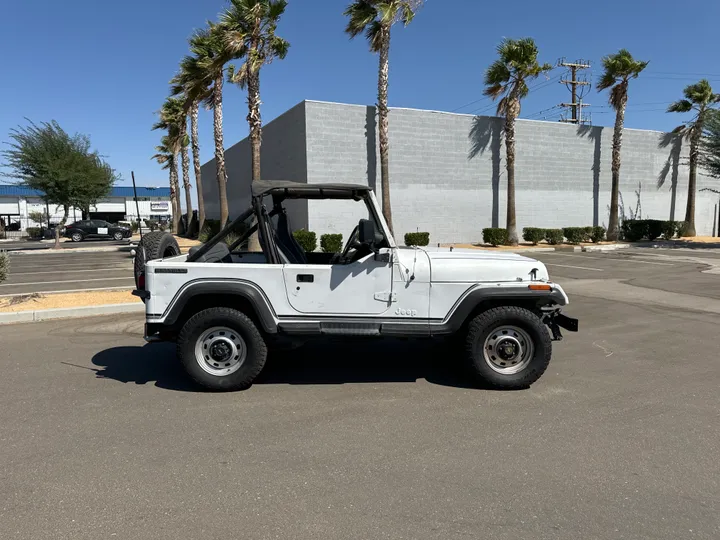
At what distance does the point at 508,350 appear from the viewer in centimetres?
467

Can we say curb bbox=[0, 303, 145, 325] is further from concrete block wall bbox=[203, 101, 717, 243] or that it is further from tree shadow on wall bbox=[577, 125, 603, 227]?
tree shadow on wall bbox=[577, 125, 603, 227]

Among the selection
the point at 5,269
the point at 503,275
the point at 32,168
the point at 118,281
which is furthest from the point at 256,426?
the point at 32,168

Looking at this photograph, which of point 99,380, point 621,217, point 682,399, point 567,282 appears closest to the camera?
point 682,399

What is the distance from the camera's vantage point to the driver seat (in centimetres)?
505

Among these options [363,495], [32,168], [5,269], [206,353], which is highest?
[32,168]

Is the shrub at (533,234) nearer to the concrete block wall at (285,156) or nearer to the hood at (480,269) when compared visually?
the concrete block wall at (285,156)

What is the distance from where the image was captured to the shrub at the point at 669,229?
Result: 89.5 ft

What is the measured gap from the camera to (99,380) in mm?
5059

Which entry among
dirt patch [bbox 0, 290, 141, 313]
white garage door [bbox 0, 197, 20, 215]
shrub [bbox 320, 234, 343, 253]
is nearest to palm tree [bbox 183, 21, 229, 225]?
shrub [bbox 320, 234, 343, 253]

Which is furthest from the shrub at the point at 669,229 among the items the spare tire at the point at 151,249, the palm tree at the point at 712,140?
the spare tire at the point at 151,249

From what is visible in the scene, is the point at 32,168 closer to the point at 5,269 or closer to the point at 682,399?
the point at 5,269

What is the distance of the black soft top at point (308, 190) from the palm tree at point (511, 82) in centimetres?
1986

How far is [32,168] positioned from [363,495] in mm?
28506

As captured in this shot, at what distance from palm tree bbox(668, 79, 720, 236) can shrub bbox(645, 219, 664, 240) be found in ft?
9.01
